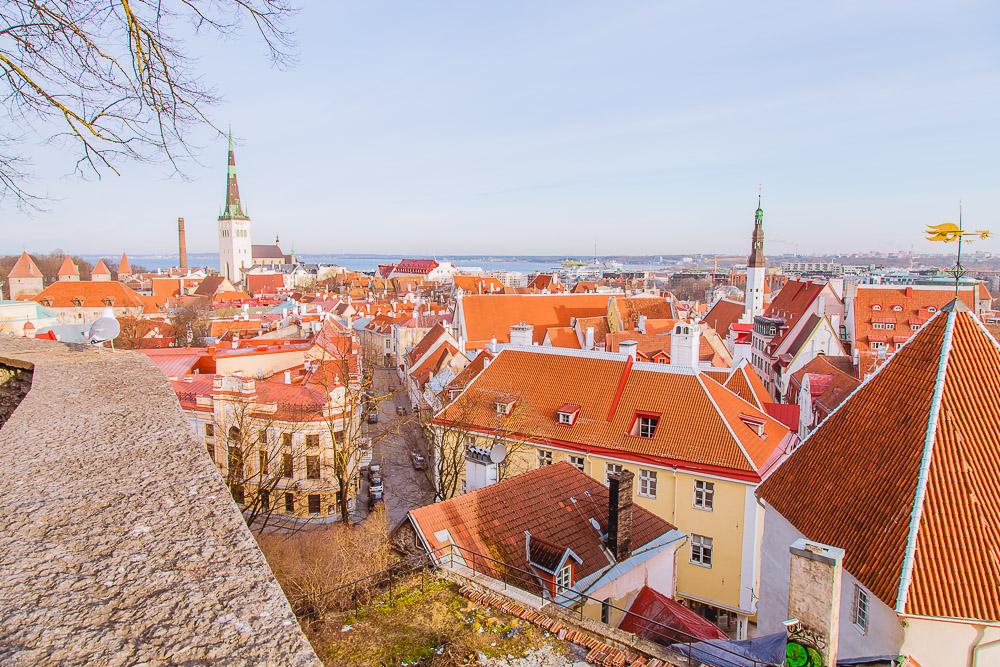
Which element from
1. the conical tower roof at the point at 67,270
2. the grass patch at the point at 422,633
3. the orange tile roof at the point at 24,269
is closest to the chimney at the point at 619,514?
the grass patch at the point at 422,633

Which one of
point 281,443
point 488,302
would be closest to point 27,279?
point 488,302

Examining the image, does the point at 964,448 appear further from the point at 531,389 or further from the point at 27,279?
the point at 27,279

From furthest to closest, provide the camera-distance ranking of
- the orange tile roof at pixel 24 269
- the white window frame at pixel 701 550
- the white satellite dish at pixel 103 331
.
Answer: the orange tile roof at pixel 24 269
the white window frame at pixel 701 550
the white satellite dish at pixel 103 331

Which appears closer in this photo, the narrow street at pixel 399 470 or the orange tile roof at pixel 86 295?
the narrow street at pixel 399 470

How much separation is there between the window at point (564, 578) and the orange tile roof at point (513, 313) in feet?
92.2

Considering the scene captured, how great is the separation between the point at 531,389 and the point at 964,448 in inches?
545

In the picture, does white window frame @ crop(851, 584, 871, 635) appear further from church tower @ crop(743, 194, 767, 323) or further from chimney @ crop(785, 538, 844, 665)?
church tower @ crop(743, 194, 767, 323)

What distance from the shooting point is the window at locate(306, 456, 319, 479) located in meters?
23.7

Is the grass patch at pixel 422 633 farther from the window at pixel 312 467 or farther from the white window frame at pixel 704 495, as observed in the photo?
the window at pixel 312 467

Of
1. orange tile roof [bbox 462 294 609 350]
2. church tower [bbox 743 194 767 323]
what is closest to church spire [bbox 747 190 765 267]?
church tower [bbox 743 194 767 323]

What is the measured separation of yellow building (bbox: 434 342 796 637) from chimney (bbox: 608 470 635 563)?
14.0ft

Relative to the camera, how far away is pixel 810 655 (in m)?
7.69

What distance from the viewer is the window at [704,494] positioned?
57.1 feet


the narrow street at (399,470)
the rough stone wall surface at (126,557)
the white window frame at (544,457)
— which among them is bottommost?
the narrow street at (399,470)
